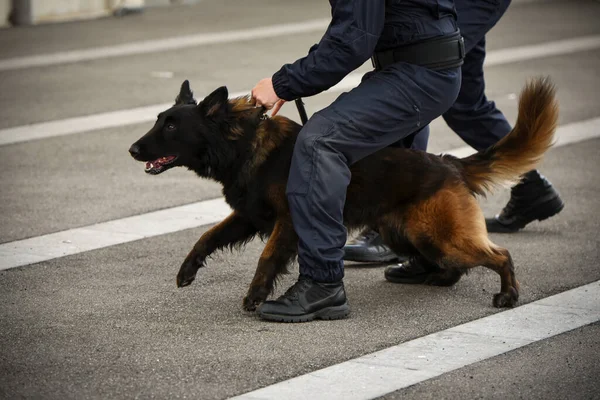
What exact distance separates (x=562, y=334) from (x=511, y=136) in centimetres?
107

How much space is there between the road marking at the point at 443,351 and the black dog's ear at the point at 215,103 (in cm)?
133

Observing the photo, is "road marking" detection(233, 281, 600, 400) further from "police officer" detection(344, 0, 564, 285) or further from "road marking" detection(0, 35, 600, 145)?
"road marking" detection(0, 35, 600, 145)

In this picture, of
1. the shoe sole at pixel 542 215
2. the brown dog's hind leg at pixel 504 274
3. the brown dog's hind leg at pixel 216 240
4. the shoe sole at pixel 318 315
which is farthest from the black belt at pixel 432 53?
the shoe sole at pixel 542 215

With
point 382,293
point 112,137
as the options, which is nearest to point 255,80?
point 112,137

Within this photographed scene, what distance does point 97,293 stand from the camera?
5.66 meters

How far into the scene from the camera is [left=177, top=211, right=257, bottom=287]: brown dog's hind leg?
549cm

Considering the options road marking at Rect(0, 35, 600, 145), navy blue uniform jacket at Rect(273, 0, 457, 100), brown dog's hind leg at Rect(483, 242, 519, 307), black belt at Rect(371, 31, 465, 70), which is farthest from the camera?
road marking at Rect(0, 35, 600, 145)

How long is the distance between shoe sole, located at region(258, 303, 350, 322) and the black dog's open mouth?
0.81m

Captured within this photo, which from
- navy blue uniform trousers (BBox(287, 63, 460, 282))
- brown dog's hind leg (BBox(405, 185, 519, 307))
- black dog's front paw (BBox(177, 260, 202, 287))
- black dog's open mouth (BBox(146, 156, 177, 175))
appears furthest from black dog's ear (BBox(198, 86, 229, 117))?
brown dog's hind leg (BBox(405, 185, 519, 307))

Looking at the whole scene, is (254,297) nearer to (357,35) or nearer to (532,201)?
(357,35)

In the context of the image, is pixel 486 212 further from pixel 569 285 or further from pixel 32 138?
pixel 32 138

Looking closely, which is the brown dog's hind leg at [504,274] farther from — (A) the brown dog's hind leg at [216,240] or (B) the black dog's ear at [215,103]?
(B) the black dog's ear at [215,103]

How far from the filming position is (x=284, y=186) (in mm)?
5250

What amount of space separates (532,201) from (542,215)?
12cm
